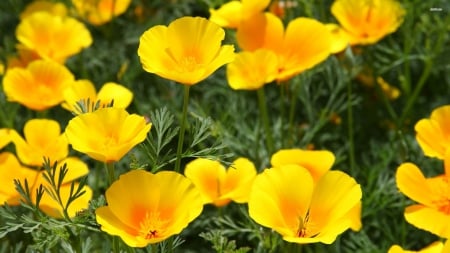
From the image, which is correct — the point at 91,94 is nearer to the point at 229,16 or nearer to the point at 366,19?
the point at 229,16

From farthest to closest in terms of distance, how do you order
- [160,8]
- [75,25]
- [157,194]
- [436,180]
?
[160,8] → [75,25] → [436,180] → [157,194]

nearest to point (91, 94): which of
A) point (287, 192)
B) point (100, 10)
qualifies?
point (287, 192)

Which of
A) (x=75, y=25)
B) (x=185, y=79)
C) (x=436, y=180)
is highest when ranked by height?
(x=185, y=79)

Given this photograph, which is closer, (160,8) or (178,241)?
(178,241)

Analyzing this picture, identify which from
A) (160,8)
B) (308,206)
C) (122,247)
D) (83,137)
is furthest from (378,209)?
(160,8)

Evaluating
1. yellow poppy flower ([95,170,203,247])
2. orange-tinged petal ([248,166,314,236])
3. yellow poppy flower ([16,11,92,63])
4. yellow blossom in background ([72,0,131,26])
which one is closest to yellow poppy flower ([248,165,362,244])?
orange-tinged petal ([248,166,314,236])

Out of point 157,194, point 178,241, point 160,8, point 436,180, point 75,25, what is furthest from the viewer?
point 160,8

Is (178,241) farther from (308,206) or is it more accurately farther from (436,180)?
(436,180)

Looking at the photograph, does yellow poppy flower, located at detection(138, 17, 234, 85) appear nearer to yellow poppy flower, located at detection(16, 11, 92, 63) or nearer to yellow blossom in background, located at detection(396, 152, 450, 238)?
yellow blossom in background, located at detection(396, 152, 450, 238)

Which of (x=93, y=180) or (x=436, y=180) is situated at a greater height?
(x=436, y=180)
